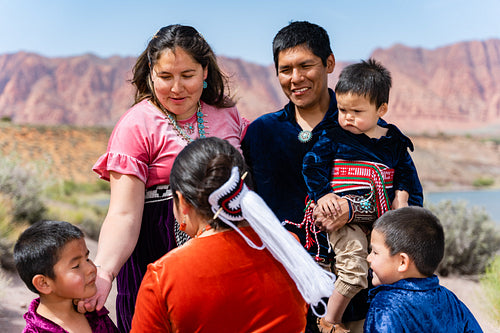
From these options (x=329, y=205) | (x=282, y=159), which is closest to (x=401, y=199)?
(x=329, y=205)

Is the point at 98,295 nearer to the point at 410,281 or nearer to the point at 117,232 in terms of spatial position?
the point at 117,232

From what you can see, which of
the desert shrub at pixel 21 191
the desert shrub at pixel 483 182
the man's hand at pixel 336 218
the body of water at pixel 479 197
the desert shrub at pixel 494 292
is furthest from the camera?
the desert shrub at pixel 483 182

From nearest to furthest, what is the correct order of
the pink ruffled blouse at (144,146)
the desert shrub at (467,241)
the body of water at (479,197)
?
the pink ruffled blouse at (144,146) → the desert shrub at (467,241) → the body of water at (479,197)

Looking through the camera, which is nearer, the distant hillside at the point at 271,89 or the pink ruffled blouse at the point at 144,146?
the pink ruffled blouse at the point at 144,146

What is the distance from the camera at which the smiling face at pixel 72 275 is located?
7.02 feet

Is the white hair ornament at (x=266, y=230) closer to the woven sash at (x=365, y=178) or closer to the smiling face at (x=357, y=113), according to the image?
the woven sash at (x=365, y=178)

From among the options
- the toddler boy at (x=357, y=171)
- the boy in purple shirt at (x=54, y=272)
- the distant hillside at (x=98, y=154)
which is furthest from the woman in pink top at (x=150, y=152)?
the distant hillside at (x=98, y=154)

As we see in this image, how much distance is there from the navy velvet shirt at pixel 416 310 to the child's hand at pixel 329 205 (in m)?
0.48

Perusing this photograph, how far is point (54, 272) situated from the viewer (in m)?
2.15

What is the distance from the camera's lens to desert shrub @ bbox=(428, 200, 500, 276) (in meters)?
9.32

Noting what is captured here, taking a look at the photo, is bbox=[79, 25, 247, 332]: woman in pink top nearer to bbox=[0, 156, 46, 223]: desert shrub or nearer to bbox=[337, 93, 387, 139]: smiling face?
bbox=[337, 93, 387, 139]: smiling face

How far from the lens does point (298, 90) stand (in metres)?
2.80

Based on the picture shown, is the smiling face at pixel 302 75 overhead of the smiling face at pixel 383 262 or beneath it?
overhead

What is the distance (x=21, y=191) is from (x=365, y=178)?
30.4ft
